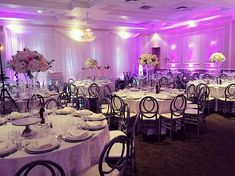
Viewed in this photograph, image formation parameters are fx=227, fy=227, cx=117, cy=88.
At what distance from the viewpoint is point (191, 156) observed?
3.83 meters

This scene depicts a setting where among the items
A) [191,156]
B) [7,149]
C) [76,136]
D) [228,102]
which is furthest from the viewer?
[228,102]

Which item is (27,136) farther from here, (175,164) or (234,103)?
(234,103)

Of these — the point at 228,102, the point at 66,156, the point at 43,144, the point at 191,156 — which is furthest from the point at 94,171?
the point at 228,102

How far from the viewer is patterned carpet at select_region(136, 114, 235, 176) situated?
3347mm

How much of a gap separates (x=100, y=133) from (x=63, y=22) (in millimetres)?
9199

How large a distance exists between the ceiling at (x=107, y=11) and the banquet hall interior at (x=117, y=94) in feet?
0.13

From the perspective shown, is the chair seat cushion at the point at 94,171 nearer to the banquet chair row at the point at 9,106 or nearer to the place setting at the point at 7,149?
the place setting at the point at 7,149

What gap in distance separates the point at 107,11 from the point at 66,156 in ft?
24.9

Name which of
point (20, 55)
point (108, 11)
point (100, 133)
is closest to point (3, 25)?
point (108, 11)

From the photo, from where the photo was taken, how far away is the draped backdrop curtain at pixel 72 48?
415 inches

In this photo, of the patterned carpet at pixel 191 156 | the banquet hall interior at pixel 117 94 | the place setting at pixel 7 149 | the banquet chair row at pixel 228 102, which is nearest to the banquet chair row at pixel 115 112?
the banquet hall interior at pixel 117 94

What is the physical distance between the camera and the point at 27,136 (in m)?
2.43

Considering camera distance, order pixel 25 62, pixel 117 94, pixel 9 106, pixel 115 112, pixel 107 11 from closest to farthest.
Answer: pixel 25 62 → pixel 9 106 → pixel 115 112 → pixel 117 94 → pixel 107 11

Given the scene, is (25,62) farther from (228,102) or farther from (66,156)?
(228,102)
